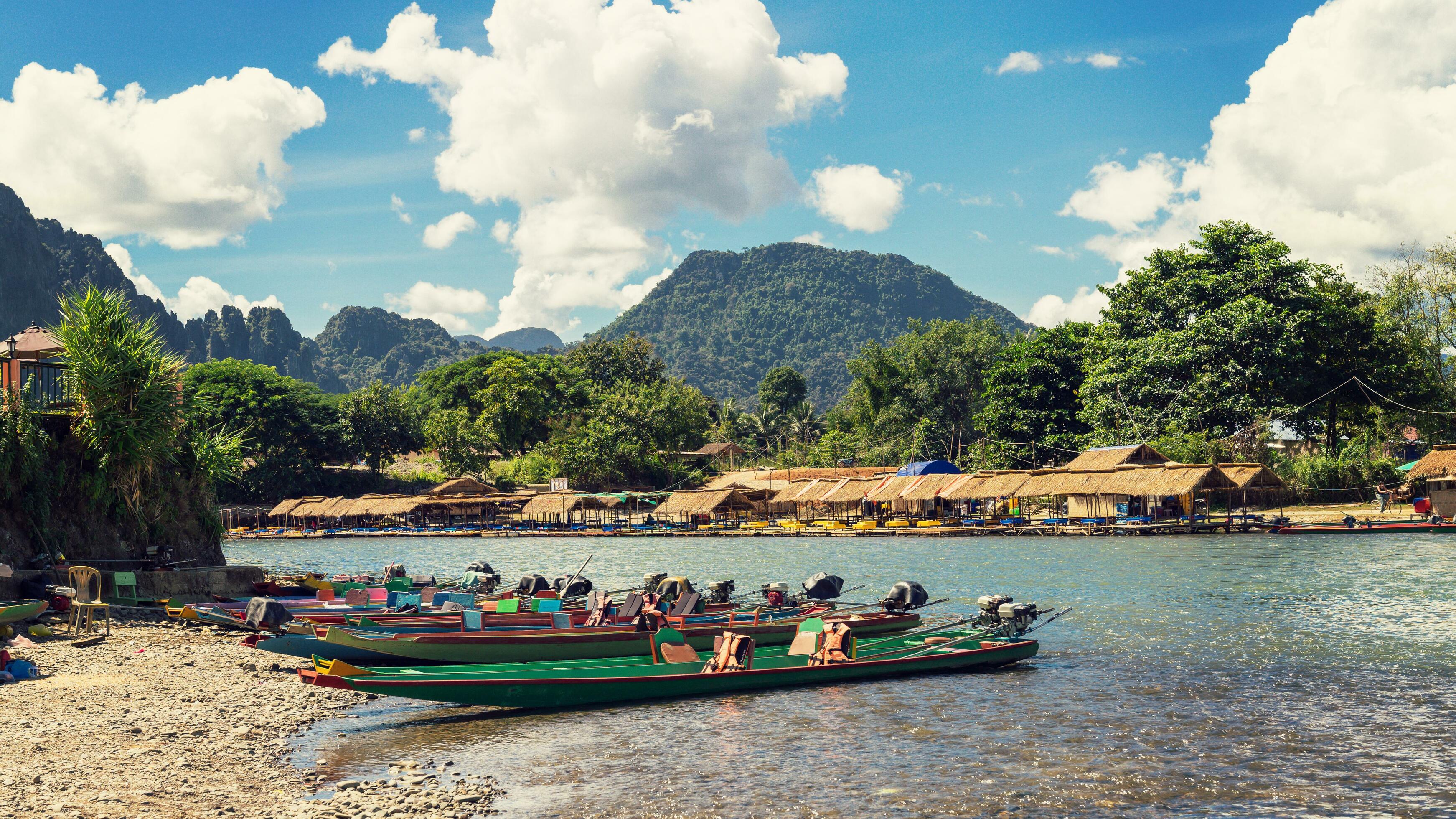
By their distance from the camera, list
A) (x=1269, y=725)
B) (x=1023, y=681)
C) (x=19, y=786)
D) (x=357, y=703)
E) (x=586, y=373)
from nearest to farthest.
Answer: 1. (x=19, y=786)
2. (x=1269, y=725)
3. (x=357, y=703)
4. (x=1023, y=681)
5. (x=586, y=373)

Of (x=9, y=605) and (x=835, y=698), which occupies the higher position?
(x=9, y=605)

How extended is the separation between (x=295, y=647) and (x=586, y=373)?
83.8 meters

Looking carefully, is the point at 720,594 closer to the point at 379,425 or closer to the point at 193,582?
the point at 193,582

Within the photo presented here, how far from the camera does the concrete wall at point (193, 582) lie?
19328 mm

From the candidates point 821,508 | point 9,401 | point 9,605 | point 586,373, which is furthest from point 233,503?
point 9,605

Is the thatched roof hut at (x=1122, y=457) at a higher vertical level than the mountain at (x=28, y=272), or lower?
lower

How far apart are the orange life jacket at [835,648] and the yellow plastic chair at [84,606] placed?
35.9ft

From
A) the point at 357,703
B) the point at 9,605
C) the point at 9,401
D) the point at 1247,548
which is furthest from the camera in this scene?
Result: the point at 1247,548

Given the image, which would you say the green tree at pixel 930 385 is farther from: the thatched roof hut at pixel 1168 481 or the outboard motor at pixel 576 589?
the outboard motor at pixel 576 589

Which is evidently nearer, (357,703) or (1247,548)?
(357,703)

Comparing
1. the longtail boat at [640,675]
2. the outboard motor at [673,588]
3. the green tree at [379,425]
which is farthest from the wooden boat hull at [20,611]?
the green tree at [379,425]

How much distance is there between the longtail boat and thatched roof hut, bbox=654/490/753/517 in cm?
4354

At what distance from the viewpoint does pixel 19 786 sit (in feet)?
26.5

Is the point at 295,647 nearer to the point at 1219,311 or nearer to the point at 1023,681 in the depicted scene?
the point at 1023,681
